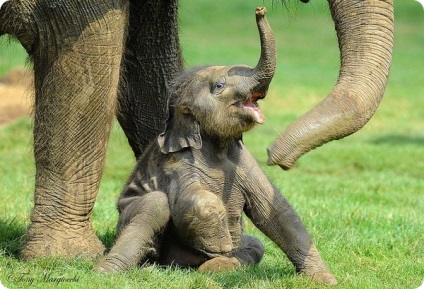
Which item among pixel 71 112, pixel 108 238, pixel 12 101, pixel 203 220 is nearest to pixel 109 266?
pixel 203 220

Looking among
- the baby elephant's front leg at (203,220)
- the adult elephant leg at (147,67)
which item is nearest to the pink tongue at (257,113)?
the baby elephant's front leg at (203,220)

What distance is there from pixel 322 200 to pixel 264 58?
3.86 metres

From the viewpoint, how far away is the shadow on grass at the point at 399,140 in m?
15.6

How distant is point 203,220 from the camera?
5.87 metres

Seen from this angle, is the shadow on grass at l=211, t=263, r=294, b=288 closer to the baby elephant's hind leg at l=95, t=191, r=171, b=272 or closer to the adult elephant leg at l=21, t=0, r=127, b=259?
the baby elephant's hind leg at l=95, t=191, r=171, b=272

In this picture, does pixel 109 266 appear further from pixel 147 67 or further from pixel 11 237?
pixel 147 67

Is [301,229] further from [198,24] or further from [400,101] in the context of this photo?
[198,24]

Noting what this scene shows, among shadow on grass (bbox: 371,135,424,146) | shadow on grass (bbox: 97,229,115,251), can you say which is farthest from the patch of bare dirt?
shadow on grass (bbox: 97,229,115,251)

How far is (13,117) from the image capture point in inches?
617

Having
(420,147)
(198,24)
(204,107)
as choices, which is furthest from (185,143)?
(198,24)

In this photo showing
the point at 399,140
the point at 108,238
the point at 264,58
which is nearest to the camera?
the point at 264,58

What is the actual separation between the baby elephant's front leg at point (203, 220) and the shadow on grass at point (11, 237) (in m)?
1.24

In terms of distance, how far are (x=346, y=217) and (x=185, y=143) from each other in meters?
2.46

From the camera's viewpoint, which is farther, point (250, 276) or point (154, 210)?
point (154, 210)
